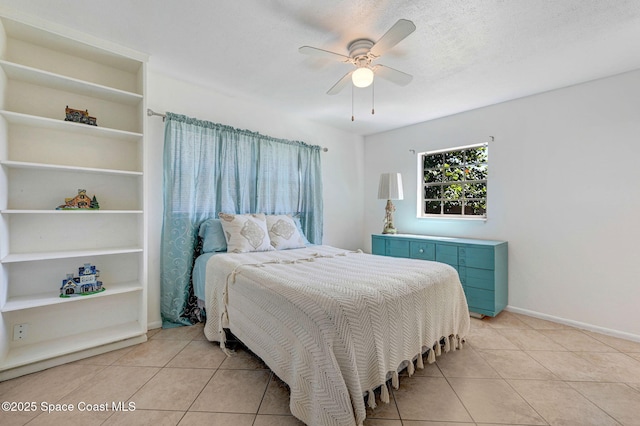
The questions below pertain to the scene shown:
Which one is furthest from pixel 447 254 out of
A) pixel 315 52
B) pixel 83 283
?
pixel 83 283

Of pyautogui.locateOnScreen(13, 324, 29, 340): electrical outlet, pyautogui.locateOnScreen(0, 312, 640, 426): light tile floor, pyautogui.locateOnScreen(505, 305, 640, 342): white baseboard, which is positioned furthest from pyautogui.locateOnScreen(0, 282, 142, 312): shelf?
pyautogui.locateOnScreen(505, 305, 640, 342): white baseboard

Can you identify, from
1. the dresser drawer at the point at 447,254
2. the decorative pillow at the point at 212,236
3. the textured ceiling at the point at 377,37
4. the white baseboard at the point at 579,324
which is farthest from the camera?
the dresser drawer at the point at 447,254

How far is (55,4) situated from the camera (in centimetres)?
173

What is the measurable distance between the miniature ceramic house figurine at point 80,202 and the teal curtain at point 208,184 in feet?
1.78

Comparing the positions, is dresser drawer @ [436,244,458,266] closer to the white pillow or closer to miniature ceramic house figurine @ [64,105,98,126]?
the white pillow

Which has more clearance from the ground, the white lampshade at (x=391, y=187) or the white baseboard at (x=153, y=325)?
the white lampshade at (x=391, y=187)

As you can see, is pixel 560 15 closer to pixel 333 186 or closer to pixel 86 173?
pixel 333 186

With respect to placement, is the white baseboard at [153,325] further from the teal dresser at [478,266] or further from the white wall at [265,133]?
the teal dresser at [478,266]

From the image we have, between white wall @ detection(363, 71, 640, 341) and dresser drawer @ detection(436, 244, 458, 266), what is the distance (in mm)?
548

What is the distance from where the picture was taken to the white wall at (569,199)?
96.7 inches

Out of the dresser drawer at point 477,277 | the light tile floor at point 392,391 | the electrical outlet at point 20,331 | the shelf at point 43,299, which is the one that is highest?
the shelf at point 43,299

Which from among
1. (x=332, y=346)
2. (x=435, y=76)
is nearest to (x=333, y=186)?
(x=435, y=76)

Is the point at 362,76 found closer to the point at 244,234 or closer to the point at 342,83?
the point at 342,83

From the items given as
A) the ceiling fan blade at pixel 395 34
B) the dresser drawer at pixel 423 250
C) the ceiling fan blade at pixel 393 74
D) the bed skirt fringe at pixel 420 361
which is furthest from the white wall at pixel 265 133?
the bed skirt fringe at pixel 420 361
